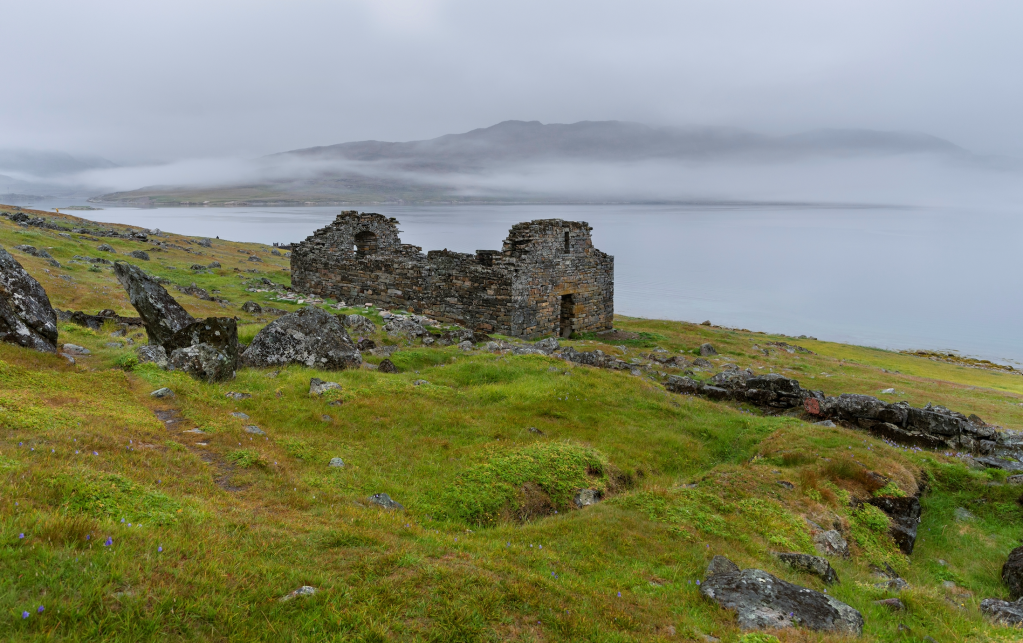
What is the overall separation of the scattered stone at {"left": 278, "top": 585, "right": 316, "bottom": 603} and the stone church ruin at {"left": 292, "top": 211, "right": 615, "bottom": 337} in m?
20.5

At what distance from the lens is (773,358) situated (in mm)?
30203

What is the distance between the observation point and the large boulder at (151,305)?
41.4 feet

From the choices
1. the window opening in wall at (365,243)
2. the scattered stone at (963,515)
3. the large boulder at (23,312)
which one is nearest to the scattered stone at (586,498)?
the scattered stone at (963,515)

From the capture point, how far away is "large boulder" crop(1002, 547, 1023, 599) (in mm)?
8062

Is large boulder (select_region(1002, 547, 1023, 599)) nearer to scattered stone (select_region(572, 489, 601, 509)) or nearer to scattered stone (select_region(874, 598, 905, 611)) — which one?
scattered stone (select_region(874, 598, 905, 611))

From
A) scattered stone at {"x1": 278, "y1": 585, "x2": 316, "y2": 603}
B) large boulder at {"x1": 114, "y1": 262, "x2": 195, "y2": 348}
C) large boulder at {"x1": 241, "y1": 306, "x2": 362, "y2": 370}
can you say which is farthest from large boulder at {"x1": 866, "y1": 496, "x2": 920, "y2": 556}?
large boulder at {"x1": 114, "y1": 262, "x2": 195, "y2": 348}

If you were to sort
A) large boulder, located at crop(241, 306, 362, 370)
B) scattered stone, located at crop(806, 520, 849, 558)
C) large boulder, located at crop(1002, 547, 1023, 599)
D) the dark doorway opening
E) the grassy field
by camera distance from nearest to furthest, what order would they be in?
the grassy field
large boulder, located at crop(1002, 547, 1023, 599)
scattered stone, located at crop(806, 520, 849, 558)
large boulder, located at crop(241, 306, 362, 370)
the dark doorway opening

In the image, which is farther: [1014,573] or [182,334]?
[182,334]

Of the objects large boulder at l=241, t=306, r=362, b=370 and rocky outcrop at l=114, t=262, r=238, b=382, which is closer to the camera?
rocky outcrop at l=114, t=262, r=238, b=382

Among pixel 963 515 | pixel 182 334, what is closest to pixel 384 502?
pixel 182 334

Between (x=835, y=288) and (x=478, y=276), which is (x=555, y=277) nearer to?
(x=478, y=276)

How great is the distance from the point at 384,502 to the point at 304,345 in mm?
7587

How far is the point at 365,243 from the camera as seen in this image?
3125 centimetres

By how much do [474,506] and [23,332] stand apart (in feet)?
31.4
